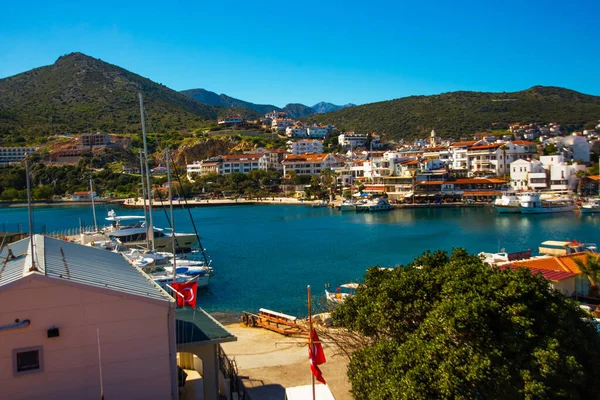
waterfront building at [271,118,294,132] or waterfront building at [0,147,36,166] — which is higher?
waterfront building at [271,118,294,132]

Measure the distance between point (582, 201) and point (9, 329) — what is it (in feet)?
230

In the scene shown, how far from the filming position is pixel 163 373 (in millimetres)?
7480

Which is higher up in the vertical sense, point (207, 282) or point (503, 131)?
point (503, 131)

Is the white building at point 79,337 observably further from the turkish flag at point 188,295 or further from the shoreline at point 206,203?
the shoreline at point 206,203

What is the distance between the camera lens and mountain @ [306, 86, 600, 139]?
410 feet

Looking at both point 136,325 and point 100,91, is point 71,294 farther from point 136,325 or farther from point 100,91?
point 100,91

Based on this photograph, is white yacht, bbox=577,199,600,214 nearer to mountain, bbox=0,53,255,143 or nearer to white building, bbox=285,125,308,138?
white building, bbox=285,125,308,138

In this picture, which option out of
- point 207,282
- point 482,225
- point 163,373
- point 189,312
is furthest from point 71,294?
point 482,225

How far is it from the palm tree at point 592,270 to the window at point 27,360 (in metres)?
17.5

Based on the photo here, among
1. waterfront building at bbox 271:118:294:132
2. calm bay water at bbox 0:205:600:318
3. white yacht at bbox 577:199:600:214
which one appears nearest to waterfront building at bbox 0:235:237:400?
calm bay water at bbox 0:205:600:318

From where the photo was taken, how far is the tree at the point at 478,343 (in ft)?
23.9

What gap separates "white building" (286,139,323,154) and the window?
334ft

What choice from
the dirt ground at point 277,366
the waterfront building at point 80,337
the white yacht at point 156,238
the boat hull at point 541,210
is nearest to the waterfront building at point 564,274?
the dirt ground at point 277,366

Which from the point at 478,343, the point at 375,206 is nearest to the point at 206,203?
the point at 375,206
